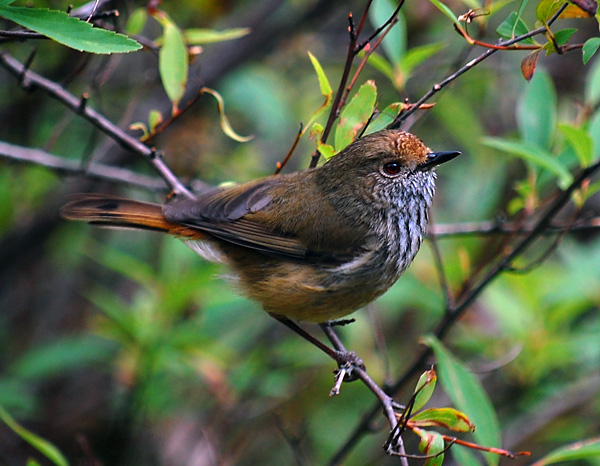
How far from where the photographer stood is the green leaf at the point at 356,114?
256 cm

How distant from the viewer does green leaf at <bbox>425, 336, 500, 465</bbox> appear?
2.90m

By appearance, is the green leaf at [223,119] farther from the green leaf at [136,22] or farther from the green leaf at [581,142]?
the green leaf at [581,142]

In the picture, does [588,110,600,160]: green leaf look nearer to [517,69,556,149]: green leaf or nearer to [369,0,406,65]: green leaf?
[517,69,556,149]: green leaf

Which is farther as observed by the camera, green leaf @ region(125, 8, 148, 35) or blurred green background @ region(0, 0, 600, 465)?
blurred green background @ region(0, 0, 600, 465)

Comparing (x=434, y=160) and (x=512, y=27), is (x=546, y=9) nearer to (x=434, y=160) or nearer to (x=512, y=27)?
(x=512, y=27)

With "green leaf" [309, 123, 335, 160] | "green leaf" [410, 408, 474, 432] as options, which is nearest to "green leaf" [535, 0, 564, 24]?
"green leaf" [309, 123, 335, 160]

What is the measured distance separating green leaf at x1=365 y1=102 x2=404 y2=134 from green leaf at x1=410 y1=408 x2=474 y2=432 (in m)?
1.07

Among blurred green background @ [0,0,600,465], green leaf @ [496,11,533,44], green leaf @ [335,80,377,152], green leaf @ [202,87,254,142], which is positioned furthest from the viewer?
blurred green background @ [0,0,600,465]

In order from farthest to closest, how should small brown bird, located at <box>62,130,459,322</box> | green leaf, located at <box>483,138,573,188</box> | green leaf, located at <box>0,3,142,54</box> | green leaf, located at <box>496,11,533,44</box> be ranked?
small brown bird, located at <box>62,130,459,322</box> < green leaf, located at <box>483,138,573,188</box> < green leaf, located at <box>496,11,533,44</box> < green leaf, located at <box>0,3,142,54</box>

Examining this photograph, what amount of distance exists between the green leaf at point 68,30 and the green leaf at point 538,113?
2.15 metres

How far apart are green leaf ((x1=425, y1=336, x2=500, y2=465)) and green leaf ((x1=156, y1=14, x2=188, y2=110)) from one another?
5.01ft

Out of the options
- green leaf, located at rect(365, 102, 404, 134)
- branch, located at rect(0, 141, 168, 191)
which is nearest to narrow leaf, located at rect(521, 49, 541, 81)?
green leaf, located at rect(365, 102, 404, 134)

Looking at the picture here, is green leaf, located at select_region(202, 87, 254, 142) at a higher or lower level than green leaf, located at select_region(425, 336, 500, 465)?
higher

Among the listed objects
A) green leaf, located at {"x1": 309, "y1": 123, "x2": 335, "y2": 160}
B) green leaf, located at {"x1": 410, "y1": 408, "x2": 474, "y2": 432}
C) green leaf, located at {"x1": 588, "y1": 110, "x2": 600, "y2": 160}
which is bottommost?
green leaf, located at {"x1": 410, "y1": 408, "x2": 474, "y2": 432}
